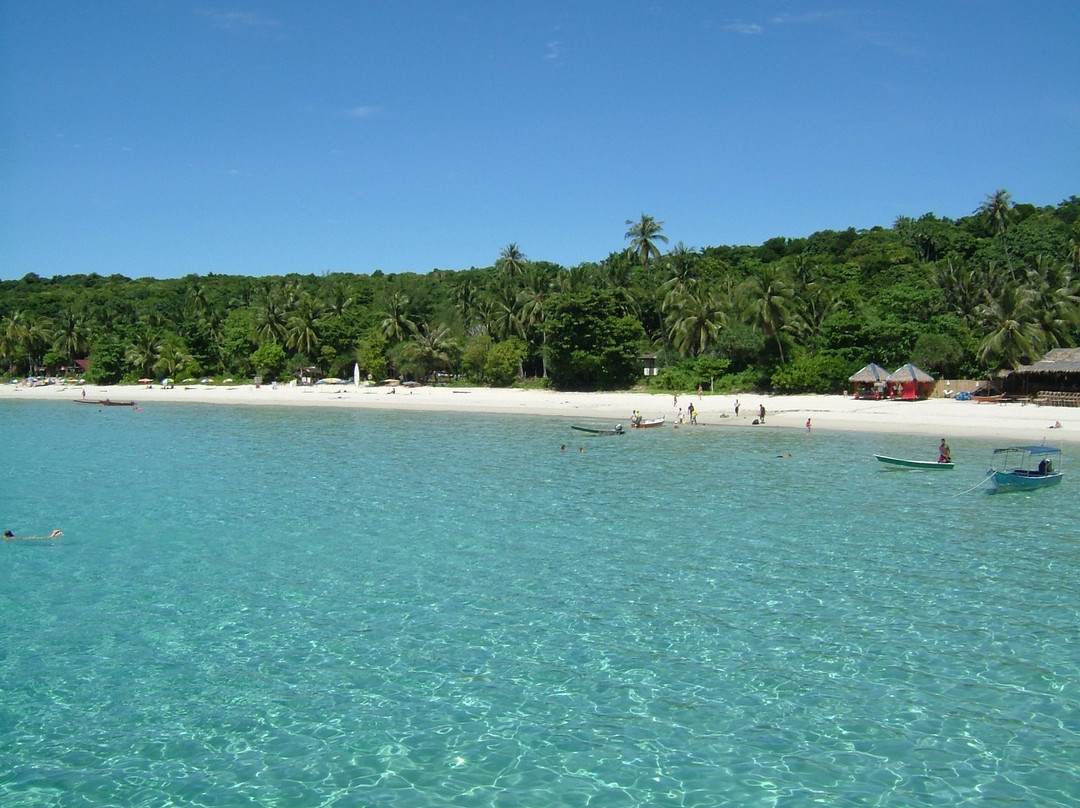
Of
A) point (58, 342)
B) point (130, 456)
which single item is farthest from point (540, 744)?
point (58, 342)

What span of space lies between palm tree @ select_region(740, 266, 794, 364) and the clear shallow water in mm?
28103

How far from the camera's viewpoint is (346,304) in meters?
75.1

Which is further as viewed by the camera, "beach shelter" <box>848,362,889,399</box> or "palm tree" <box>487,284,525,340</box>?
"palm tree" <box>487,284,525,340</box>

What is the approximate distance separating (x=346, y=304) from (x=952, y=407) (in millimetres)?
50069

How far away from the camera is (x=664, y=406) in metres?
50.2

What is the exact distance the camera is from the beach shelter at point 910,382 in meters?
45.6

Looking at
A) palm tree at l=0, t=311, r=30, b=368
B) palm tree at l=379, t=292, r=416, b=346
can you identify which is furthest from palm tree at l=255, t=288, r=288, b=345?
palm tree at l=0, t=311, r=30, b=368

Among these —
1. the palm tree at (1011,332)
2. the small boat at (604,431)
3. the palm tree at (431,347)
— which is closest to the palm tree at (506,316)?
the palm tree at (431,347)

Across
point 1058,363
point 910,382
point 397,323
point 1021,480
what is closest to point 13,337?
point 397,323

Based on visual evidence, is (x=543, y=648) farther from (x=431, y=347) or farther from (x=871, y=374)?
(x=431, y=347)

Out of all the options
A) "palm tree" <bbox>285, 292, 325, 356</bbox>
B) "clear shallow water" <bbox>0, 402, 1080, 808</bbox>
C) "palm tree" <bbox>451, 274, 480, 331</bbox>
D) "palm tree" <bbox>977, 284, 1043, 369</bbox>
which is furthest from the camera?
"palm tree" <bbox>451, 274, 480, 331</bbox>

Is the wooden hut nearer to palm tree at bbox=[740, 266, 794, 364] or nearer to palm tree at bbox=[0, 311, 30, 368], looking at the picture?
palm tree at bbox=[740, 266, 794, 364]

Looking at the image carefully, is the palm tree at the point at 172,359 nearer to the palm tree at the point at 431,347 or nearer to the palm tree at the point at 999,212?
the palm tree at the point at 431,347

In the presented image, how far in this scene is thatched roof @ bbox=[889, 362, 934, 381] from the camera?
45469 mm
